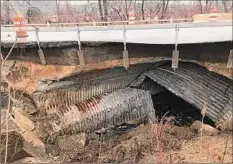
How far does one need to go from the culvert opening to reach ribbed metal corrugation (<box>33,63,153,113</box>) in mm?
968

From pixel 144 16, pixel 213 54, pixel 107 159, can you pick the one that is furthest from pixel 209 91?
pixel 144 16

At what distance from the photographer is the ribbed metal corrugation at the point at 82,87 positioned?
34.5 ft

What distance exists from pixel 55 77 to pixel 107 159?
313cm

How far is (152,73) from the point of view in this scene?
11.7 metres

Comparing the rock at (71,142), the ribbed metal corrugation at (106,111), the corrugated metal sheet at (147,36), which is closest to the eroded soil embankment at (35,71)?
the corrugated metal sheet at (147,36)

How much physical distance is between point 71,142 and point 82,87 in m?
1.96

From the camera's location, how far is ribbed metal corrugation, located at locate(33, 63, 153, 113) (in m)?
10.5

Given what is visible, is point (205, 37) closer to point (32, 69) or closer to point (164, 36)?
point (164, 36)

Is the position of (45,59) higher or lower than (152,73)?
higher

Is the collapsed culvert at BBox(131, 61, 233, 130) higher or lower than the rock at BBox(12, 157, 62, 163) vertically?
higher

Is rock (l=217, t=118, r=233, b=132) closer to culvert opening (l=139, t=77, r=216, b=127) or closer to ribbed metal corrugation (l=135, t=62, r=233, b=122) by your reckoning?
ribbed metal corrugation (l=135, t=62, r=233, b=122)

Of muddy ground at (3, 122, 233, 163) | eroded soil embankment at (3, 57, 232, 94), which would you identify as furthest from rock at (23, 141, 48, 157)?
eroded soil embankment at (3, 57, 232, 94)

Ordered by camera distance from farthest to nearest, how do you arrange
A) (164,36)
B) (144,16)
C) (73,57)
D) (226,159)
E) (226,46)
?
(144,16) → (164,36) → (73,57) → (226,46) → (226,159)

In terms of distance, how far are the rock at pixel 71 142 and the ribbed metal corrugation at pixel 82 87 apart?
1.14 metres
